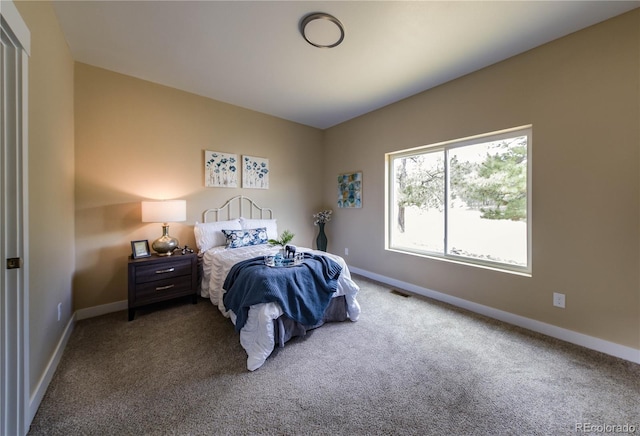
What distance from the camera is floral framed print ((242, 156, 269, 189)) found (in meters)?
3.79

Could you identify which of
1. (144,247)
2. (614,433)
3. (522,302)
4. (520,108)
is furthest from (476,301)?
(144,247)

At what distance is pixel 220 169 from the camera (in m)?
3.55

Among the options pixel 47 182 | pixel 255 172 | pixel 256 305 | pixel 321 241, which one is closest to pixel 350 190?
pixel 321 241

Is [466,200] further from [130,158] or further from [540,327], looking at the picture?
[130,158]

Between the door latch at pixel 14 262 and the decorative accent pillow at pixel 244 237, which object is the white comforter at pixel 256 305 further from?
the door latch at pixel 14 262

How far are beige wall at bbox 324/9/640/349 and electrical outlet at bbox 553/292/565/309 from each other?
4cm

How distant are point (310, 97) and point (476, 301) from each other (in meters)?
Answer: 3.35

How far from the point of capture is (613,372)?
175 cm

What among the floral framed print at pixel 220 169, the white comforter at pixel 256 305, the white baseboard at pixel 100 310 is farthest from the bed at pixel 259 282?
the white baseboard at pixel 100 310

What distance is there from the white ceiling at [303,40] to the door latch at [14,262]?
1950 mm

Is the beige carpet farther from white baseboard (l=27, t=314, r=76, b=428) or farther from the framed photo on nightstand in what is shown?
the framed photo on nightstand

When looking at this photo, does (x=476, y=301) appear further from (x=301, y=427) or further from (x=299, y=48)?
(x=299, y=48)

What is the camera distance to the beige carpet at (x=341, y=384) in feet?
4.45

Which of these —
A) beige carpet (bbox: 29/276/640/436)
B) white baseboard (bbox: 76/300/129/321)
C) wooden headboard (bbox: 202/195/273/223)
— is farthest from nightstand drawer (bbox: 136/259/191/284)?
wooden headboard (bbox: 202/195/273/223)
